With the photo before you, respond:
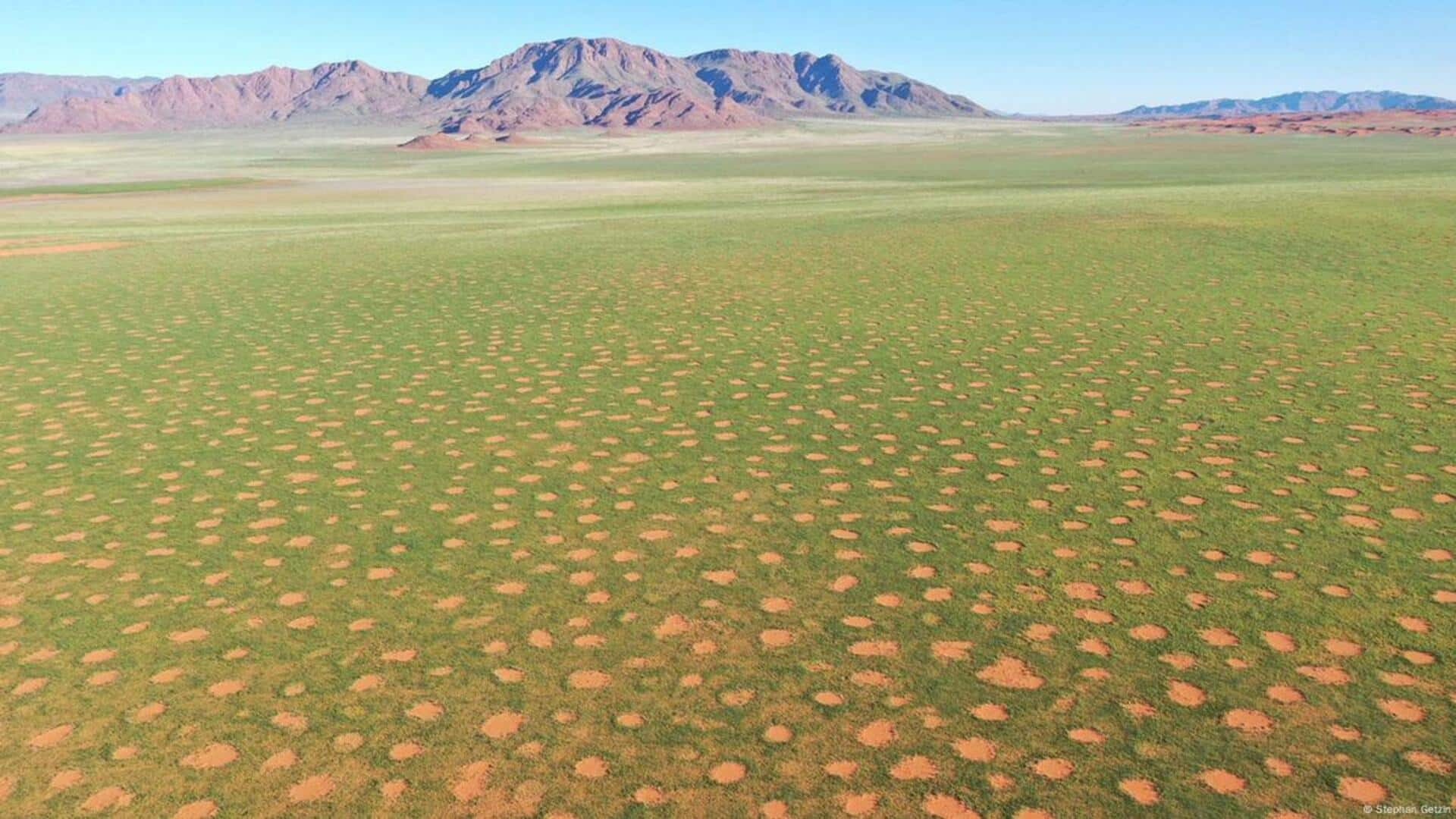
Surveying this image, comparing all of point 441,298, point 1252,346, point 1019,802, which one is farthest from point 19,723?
point 441,298

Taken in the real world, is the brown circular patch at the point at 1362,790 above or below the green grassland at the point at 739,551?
above

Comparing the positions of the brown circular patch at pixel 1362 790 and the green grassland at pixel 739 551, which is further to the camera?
the green grassland at pixel 739 551

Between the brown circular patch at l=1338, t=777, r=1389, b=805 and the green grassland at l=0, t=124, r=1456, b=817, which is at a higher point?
the brown circular patch at l=1338, t=777, r=1389, b=805

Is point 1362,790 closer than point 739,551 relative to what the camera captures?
Yes

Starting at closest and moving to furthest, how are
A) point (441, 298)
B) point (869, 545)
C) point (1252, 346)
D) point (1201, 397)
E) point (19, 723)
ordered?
point (19, 723)
point (869, 545)
point (1201, 397)
point (1252, 346)
point (441, 298)

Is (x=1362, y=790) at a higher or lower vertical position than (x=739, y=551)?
higher

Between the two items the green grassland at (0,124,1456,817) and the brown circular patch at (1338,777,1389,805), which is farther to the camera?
the green grassland at (0,124,1456,817)

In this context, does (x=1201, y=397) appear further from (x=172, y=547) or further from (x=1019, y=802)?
(x=172, y=547)

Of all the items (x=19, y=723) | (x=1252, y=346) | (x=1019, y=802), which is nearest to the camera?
(x=1019, y=802)
